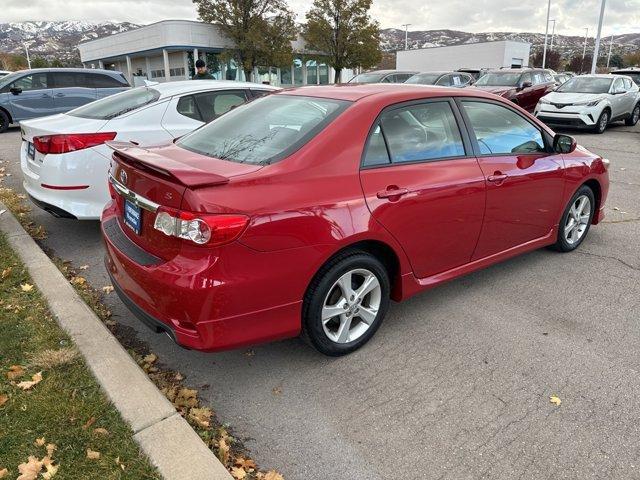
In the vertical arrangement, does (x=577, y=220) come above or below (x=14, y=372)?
above

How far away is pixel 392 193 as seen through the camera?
3.06 m

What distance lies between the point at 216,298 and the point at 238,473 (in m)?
0.81

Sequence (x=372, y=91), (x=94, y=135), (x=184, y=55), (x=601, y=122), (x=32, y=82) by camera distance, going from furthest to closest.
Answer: (x=184, y=55) → (x=601, y=122) → (x=32, y=82) → (x=94, y=135) → (x=372, y=91)

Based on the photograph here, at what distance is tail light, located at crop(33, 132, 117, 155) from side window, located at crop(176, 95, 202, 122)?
101cm

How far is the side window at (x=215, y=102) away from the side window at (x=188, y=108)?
6 cm

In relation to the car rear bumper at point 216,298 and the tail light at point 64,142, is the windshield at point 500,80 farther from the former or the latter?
the car rear bumper at point 216,298

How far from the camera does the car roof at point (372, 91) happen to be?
331 centimetres

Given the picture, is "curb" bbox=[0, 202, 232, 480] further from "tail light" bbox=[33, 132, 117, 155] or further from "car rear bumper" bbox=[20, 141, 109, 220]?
"tail light" bbox=[33, 132, 117, 155]

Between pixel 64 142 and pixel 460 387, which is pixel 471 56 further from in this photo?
pixel 460 387

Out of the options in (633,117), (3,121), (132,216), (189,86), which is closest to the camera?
(132,216)

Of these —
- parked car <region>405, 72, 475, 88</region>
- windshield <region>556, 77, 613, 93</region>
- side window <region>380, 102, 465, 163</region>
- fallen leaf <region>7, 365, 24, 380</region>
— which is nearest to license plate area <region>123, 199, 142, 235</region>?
fallen leaf <region>7, 365, 24, 380</region>

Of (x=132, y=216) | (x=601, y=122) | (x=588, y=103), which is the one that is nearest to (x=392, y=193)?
(x=132, y=216)

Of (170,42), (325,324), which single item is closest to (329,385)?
(325,324)

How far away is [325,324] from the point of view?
3.11m
